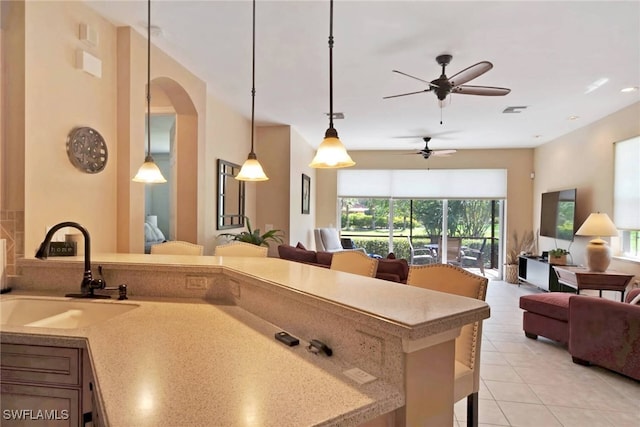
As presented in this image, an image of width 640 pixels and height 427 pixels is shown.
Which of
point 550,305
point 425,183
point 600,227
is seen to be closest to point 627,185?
point 600,227

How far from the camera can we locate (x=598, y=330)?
294 cm

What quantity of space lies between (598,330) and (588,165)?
3.45 meters

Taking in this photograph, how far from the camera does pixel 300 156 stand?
6461 mm

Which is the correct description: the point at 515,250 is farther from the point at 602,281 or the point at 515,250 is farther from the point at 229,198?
the point at 229,198

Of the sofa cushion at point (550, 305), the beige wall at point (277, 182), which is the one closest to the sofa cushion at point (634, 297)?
the sofa cushion at point (550, 305)

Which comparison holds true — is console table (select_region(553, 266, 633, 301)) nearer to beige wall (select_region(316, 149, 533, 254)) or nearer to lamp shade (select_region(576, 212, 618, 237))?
lamp shade (select_region(576, 212, 618, 237))

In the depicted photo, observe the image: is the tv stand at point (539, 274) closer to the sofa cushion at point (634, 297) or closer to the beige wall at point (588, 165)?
the beige wall at point (588, 165)

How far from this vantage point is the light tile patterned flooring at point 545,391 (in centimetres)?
235

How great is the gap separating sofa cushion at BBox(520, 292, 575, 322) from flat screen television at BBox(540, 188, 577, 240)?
2424 mm

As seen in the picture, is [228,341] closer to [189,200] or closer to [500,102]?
[189,200]

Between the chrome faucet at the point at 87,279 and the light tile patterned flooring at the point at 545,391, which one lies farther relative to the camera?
the light tile patterned flooring at the point at 545,391

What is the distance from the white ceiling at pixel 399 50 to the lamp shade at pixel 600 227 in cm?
147

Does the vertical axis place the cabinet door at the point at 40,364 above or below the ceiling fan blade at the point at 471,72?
below

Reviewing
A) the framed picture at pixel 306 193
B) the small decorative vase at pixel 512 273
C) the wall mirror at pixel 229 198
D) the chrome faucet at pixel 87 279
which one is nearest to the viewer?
the chrome faucet at pixel 87 279
